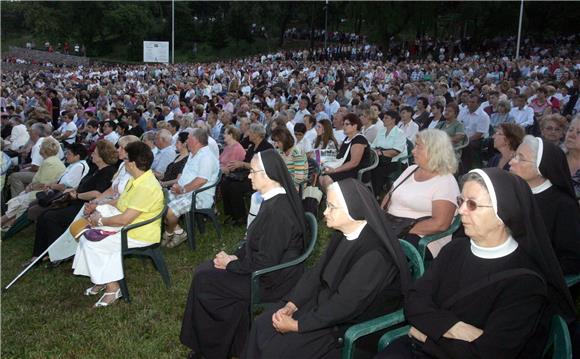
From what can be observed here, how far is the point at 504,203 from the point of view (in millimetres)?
2287

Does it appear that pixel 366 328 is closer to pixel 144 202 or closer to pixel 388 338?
pixel 388 338

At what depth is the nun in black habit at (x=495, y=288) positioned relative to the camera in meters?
2.19

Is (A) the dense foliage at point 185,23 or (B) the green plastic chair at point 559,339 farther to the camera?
(A) the dense foliage at point 185,23

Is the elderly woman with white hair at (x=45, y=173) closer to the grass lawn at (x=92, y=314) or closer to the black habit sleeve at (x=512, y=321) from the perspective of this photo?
the grass lawn at (x=92, y=314)

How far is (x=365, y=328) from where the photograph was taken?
254 cm

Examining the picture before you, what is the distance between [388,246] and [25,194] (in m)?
5.23

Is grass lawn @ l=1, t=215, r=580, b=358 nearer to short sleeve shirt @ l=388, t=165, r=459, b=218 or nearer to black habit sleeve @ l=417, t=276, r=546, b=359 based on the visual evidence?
short sleeve shirt @ l=388, t=165, r=459, b=218

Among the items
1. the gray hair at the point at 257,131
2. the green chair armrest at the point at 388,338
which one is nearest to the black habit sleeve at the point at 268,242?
the green chair armrest at the point at 388,338

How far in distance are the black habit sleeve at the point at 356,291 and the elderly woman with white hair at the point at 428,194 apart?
3.76 ft

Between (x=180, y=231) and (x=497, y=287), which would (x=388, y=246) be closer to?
(x=497, y=287)

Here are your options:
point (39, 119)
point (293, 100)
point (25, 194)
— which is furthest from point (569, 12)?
point (25, 194)

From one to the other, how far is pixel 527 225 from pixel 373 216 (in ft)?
2.42

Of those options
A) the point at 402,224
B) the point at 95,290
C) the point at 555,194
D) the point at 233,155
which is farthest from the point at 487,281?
the point at 233,155

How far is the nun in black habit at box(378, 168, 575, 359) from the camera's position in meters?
2.19
